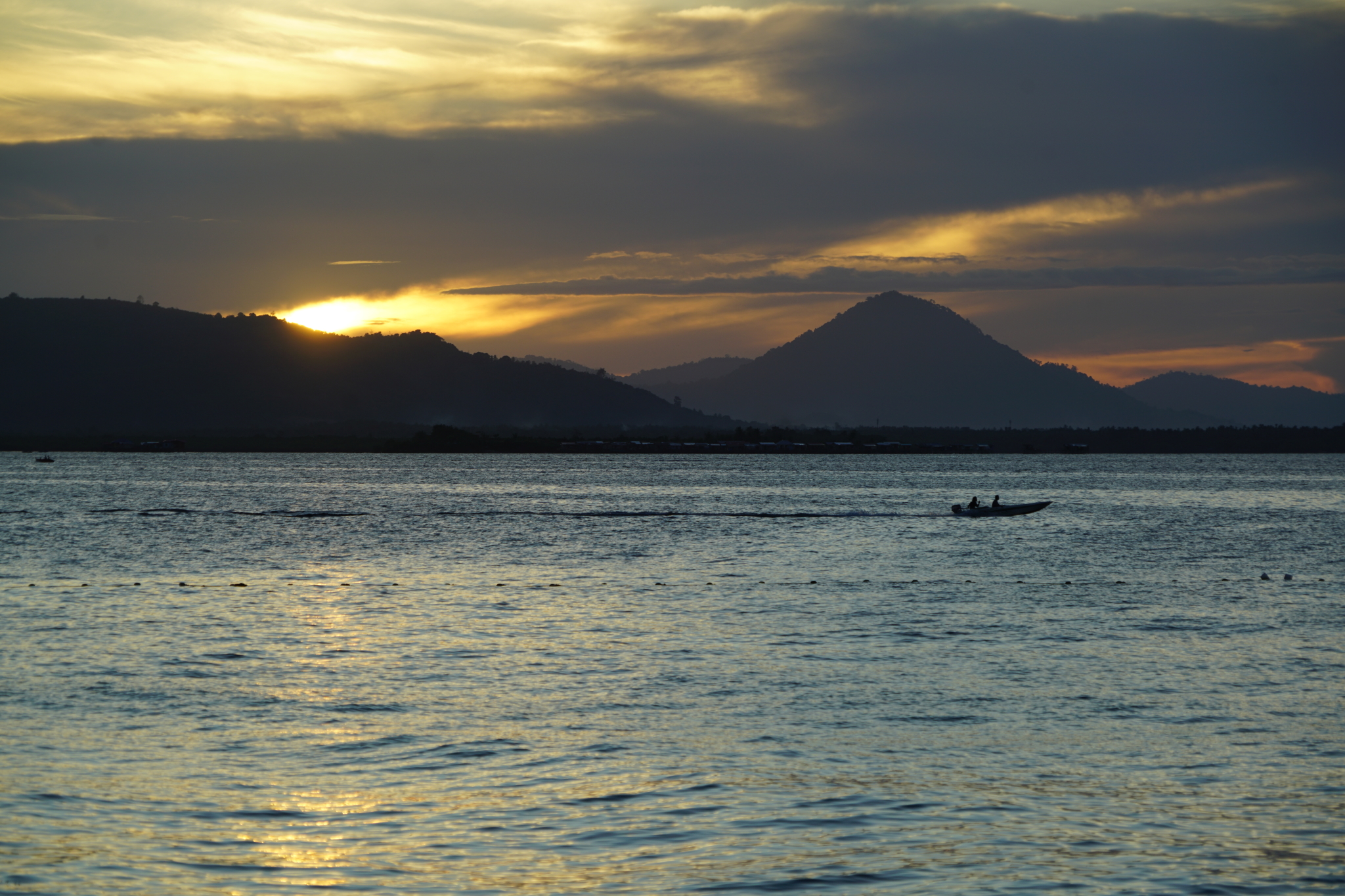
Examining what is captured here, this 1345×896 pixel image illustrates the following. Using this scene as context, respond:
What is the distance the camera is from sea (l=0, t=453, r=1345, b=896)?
15977mm

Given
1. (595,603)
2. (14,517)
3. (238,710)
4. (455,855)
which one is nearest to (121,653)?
Result: (238,710)

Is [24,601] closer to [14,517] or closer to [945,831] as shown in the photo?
[945,831]

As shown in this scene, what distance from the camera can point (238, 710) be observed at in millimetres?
25844

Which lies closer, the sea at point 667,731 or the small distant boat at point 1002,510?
the sea at point 667,731

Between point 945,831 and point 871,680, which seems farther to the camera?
point 871,680

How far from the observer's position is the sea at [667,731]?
629 inches

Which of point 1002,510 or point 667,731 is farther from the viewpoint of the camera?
point 1002,510

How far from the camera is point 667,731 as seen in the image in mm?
24109

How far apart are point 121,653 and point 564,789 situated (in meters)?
19.5

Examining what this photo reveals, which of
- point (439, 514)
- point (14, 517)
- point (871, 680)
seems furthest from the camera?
point (439, 514)

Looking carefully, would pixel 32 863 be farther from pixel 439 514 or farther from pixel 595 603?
pixel 439 514

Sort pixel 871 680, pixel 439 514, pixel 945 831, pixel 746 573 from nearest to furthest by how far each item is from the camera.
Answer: pixel 945 831 < pixel 871 680 < pixel 746 573 < pixel 439 514

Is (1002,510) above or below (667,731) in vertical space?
above

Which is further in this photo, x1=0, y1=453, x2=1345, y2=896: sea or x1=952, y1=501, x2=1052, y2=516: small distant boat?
x1=952, y1=501, x2=1052, y2=516: small distant boat
